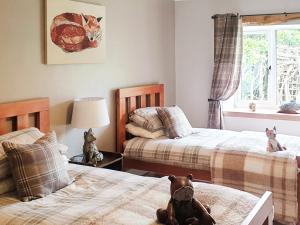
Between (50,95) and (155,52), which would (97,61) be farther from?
(155,52)

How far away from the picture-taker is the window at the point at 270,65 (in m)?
4.40

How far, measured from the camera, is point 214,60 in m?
4.58

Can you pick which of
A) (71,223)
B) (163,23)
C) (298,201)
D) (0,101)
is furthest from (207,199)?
(163,23)

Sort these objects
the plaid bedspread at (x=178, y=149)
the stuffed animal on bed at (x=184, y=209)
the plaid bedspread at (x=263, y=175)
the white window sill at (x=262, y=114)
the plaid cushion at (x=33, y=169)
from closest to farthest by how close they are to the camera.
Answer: the stuffed animal on bed at (x=184, y=209) < the plaid cushion at (x=33, y=169) < the plaid bedspread at (x=263, y=175) < the plaid bedspread at (x=178, y=149) < the white window sill at (x=262, y=114)

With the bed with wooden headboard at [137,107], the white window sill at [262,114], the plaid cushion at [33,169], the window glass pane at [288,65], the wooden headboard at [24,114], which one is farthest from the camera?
the window glass pane at [288,65]

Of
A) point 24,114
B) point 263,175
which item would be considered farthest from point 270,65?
point 24,114

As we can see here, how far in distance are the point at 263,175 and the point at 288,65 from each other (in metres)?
2.03

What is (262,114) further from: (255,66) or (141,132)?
(141,132)

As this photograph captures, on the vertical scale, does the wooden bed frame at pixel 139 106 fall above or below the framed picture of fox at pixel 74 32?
below

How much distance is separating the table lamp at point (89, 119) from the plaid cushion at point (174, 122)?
2.62 ft

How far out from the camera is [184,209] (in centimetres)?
Result: 170

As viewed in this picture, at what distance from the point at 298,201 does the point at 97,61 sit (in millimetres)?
2114

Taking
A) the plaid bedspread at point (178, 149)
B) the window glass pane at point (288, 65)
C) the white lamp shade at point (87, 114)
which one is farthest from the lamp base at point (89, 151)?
the window glass pane at point (288, 65)

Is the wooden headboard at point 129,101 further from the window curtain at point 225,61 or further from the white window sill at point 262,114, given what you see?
the white window sill at point 262,114
